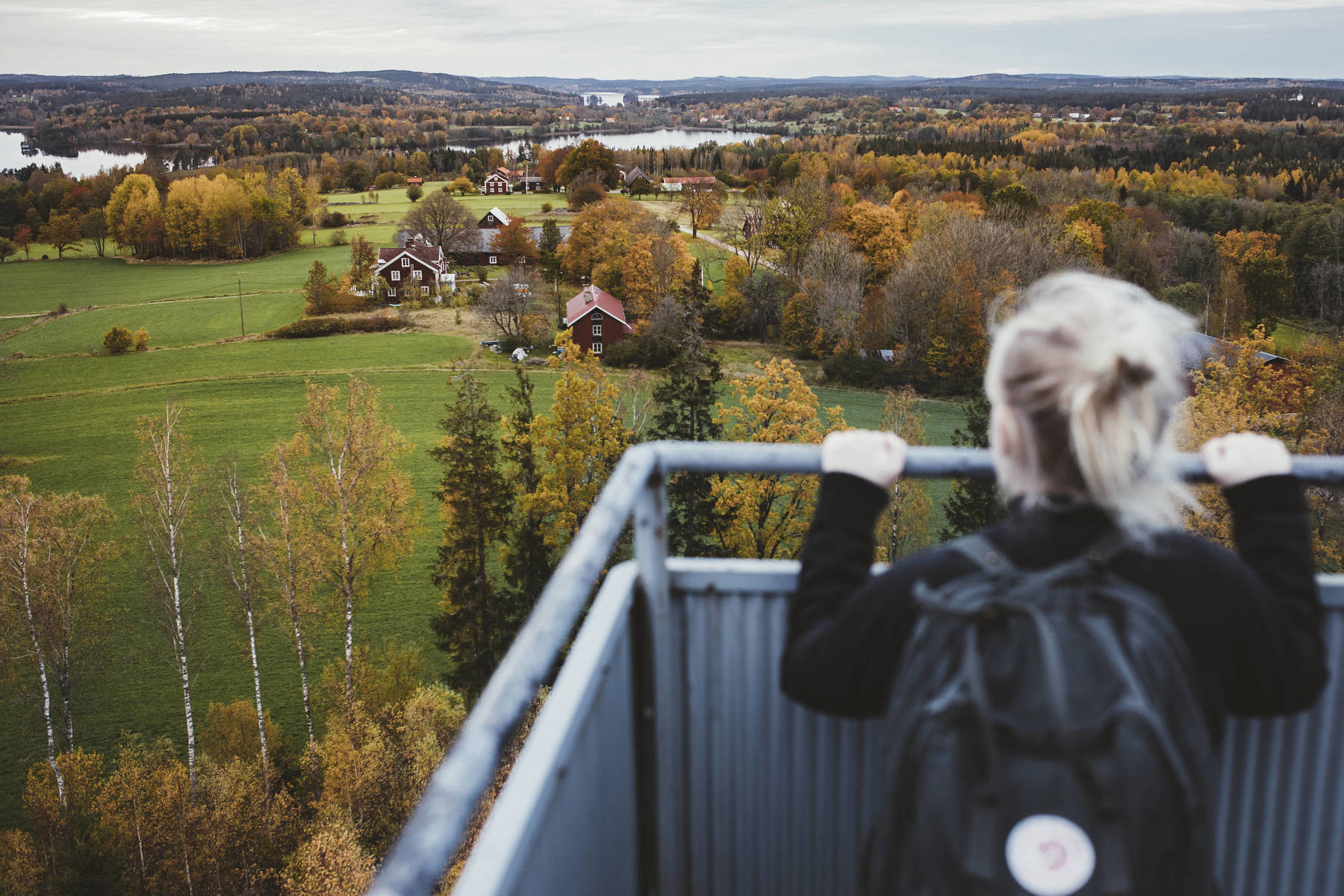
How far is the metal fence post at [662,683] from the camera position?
2.35 meters

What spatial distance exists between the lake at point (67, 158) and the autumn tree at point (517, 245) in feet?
218

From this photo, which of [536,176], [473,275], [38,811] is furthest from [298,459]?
[536,176]

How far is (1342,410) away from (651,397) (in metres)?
22.4

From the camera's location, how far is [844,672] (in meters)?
1.81

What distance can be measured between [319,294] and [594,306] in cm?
2084

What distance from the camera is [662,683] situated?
8.32 ft

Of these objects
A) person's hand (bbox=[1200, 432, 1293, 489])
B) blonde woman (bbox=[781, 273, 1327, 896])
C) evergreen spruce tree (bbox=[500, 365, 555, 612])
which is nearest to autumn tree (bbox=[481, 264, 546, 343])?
evergreen spruce tree (bbox=[500, 365, 555, 612])

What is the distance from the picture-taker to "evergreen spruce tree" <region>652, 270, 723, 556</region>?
2772 centimetres

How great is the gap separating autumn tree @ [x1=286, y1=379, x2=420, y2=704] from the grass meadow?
1.49 meters

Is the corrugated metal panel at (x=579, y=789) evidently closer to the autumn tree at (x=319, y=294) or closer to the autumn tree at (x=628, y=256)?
the autumn tree at (x=628, y=256)

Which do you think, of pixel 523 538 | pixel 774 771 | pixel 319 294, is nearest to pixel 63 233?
pixel 319 294

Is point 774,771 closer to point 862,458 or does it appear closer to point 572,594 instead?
point 862,458

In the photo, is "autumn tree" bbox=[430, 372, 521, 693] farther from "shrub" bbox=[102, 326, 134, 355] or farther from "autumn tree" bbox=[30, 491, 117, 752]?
"shrub" bbox=[102, 326, 134, 355]

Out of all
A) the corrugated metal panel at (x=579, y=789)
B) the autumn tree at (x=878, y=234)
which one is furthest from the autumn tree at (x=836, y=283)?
the corrugated metal panel at (x=579, y=789)
